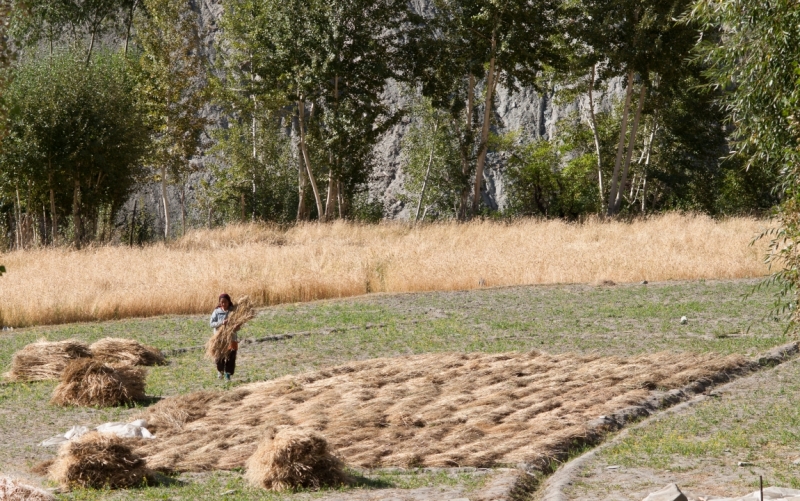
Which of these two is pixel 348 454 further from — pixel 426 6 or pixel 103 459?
pixel 426 6

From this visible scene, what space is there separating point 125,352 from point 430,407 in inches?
279

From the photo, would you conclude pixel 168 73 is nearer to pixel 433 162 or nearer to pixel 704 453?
pixel 433 162

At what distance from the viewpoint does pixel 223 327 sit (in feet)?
47.2

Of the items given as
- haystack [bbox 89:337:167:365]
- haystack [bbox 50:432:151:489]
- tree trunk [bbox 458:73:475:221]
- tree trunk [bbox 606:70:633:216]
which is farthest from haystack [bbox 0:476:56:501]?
tree trunk [bbox 606:70:633:216]

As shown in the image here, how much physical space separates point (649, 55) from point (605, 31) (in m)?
2.23

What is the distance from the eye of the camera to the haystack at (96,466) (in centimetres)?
917

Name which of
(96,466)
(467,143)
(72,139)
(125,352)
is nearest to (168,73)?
(72,139)

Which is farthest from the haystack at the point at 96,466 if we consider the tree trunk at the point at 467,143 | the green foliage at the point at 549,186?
the green foliage at the point at 549,186

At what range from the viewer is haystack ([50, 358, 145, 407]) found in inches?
529

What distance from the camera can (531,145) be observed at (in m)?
62.8

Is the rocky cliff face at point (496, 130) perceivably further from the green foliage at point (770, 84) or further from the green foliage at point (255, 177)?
the green foliage at point (770, 84)

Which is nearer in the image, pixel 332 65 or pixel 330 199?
pixel 332 65

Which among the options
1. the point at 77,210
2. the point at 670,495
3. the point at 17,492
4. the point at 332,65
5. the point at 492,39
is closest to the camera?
the point at 670,495

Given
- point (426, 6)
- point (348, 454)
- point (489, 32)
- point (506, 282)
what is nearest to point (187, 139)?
point (489, 32)
